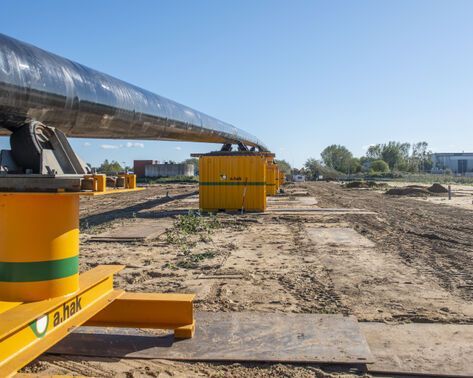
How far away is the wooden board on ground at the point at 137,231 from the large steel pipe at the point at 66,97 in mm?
7453

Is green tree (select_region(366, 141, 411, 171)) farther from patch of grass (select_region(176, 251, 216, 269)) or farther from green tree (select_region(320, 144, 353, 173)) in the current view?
patch of grass (select_region(176, 251, 216, 269))

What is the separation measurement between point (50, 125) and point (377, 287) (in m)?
5.35

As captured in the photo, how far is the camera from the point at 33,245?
3.59 m

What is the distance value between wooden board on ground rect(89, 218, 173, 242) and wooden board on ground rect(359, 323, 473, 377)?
26.4 feet

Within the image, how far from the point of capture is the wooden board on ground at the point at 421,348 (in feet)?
14.1

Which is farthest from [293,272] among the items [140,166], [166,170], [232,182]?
[140,166]

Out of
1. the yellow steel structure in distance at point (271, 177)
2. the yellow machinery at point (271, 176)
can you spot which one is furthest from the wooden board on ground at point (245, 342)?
the yellow steel structure in distance at point (271, 177)

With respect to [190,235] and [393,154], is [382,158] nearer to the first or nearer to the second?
[393,154]

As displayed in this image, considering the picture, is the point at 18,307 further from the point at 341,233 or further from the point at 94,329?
the point at 341,233

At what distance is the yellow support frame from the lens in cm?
308

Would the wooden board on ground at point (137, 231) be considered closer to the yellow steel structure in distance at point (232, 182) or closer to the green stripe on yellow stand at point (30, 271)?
the yellow steel structure in distance at point (232, 182)

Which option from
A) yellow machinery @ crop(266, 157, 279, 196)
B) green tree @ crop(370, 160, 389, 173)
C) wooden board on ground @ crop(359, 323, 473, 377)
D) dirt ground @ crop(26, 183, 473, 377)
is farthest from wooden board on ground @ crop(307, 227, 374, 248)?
green tree @ crop(370, 160, 389, 173)

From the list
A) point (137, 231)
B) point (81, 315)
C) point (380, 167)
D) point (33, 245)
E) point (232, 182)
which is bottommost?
point (137, 231)

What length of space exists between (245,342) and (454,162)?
521ft
